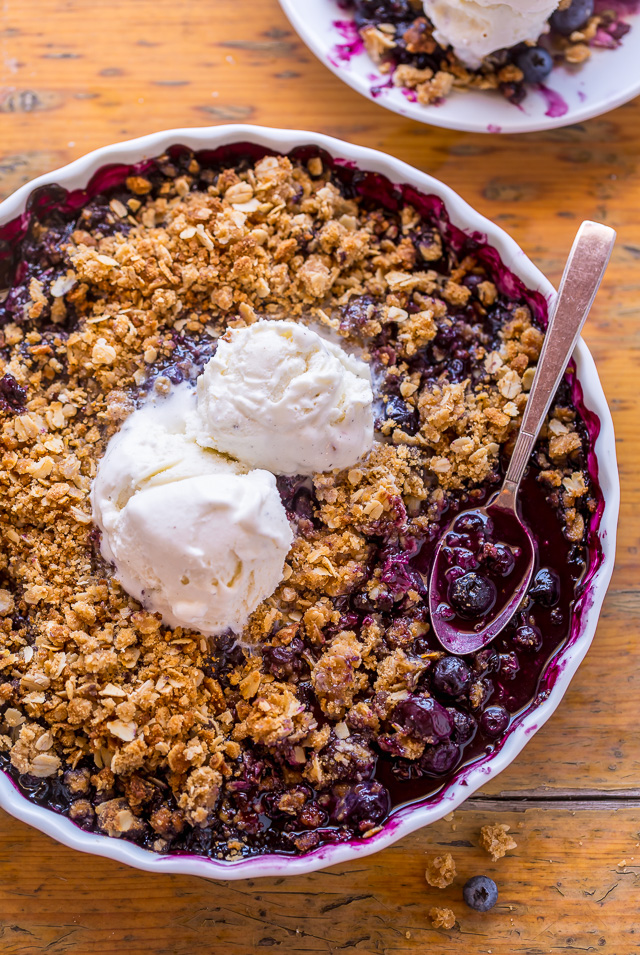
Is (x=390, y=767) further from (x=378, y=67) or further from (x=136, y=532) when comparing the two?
(x=378, y=67)

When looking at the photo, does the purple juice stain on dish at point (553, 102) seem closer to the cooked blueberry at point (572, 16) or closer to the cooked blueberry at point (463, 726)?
the cooked blueberry at point (572, 16)

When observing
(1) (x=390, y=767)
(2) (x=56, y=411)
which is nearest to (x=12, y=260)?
(2) (x=56, y=411)

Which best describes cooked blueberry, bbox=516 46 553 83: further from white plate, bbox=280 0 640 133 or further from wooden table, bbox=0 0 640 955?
wooden table, bbox=0 0 640 955

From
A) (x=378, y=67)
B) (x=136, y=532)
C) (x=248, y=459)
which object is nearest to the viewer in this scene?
(x=136, y=532)

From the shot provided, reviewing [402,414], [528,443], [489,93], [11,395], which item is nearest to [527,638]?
[528,443]

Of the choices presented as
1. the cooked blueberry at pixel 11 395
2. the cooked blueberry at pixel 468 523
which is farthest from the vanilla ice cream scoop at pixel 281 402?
the cooked blueberry at pixel 11 395

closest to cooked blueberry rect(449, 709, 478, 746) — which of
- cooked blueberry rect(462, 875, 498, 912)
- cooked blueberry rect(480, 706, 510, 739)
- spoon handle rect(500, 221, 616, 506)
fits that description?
cooked blueberry rect(480, 706, 510, 739)
